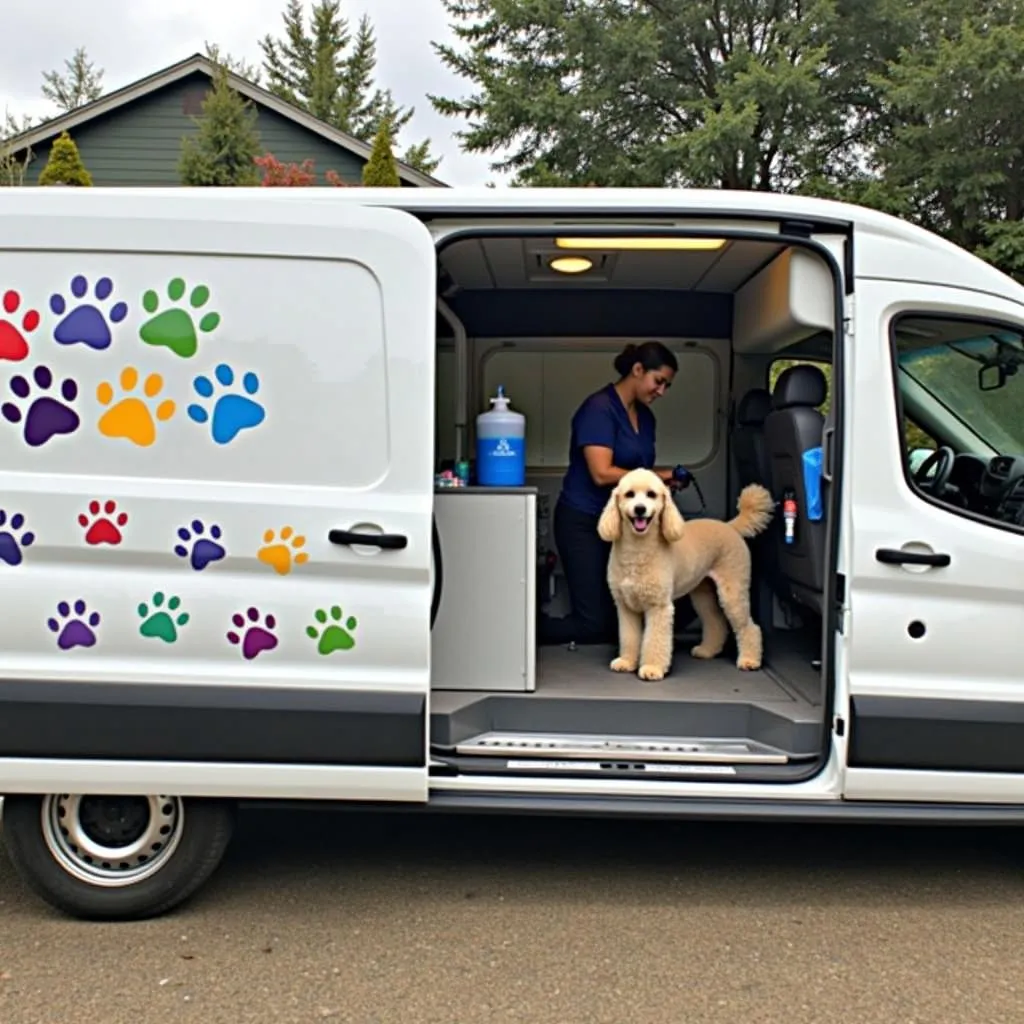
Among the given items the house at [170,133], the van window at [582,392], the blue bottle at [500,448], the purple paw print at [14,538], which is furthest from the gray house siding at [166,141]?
the purple paw print at [14,538]

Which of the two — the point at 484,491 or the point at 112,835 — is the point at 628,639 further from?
the point at 112,835

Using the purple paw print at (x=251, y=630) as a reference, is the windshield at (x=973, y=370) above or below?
above

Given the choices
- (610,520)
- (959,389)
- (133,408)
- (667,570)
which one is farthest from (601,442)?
(133,408)

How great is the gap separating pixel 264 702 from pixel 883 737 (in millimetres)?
2021

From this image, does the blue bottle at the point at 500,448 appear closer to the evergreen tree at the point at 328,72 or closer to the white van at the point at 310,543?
the white van at the point at 310,543

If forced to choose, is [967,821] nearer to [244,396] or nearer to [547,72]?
[244,396]

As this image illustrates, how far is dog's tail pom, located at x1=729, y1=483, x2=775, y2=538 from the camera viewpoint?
4719 mm

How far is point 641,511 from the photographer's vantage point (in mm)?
4277

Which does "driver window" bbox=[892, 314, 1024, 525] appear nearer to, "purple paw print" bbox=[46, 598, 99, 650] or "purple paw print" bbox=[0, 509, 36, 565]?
"purple paw print" bbox=[46, 598, 99, 650]

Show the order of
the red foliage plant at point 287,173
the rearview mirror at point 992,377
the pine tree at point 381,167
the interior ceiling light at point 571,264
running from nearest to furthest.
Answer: the rearview mirror at point 992,377 → the interior ceiling light at point 571,264 → the pine tree at point 381,167 → the red foliage plant at point 287,173

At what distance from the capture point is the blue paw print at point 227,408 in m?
3.29

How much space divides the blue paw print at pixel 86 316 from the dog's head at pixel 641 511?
2102mm

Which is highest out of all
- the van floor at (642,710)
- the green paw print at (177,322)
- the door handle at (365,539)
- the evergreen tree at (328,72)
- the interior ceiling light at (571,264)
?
the evergreen tree at (328,72)

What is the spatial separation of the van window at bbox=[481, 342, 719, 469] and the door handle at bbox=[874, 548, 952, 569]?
2.60 m
